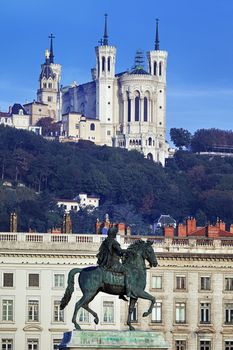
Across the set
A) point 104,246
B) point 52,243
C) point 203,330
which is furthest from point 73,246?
point 104,246

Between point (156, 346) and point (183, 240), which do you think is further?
point (183, 240)

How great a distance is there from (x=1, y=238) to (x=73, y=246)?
3.46 m

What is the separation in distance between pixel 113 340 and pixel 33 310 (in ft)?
130

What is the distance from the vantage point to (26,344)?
86.3 meters

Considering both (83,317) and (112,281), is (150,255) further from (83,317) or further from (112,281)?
(83,317)

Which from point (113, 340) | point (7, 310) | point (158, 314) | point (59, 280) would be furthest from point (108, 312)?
point (113, 340)

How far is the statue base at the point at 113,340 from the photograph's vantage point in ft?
157

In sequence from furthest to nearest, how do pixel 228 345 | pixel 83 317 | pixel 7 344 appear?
pixel 228 345 < pixel 83 317 < pixel 7 344

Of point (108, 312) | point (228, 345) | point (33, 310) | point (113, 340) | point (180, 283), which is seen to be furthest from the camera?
point (180, 283)

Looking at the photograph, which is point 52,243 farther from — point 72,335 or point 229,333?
point 72,335

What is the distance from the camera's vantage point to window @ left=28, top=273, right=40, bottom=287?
289ft

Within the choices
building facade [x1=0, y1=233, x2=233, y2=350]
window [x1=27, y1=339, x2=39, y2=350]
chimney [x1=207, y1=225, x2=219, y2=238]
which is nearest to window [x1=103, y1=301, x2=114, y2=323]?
building facade [x1=0, y1=233, x2=233, y2=350]

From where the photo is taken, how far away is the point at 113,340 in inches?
1884

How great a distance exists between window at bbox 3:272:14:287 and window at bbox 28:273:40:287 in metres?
0.85
